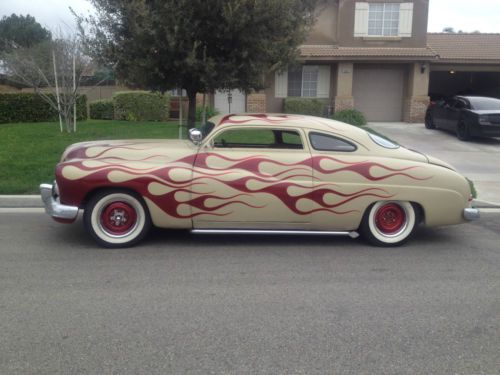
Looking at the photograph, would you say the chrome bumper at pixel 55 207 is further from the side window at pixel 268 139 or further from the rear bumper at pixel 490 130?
the rear bumper at pixel 490 130

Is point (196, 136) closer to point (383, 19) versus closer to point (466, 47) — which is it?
point (383, 19)

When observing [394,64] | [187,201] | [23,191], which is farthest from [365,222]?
[394,64]

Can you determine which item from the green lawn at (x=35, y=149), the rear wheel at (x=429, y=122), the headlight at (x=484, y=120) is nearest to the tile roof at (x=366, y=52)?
the rear wheel at (x=429, y=122)

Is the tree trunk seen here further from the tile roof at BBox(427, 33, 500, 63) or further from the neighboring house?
the tile roof at BBox(427, 33, 500, 63)

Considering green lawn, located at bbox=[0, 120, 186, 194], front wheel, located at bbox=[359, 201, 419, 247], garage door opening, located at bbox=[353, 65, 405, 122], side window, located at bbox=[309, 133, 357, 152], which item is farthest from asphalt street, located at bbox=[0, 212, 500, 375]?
garage door opening, located at bbox=[353, 65, 405, 122]

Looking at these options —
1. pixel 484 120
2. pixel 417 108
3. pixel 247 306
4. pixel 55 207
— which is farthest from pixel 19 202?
pixel 417 108

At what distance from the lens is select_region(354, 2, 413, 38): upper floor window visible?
2109 centimetres

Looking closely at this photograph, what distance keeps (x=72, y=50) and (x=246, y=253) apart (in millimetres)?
11892

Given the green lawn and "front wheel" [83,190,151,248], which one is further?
the green lawn

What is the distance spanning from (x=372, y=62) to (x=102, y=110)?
37.7ft

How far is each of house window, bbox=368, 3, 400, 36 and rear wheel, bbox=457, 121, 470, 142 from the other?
688 cm

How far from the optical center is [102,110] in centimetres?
2267

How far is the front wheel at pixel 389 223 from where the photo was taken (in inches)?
247

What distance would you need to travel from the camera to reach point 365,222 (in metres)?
6.30
